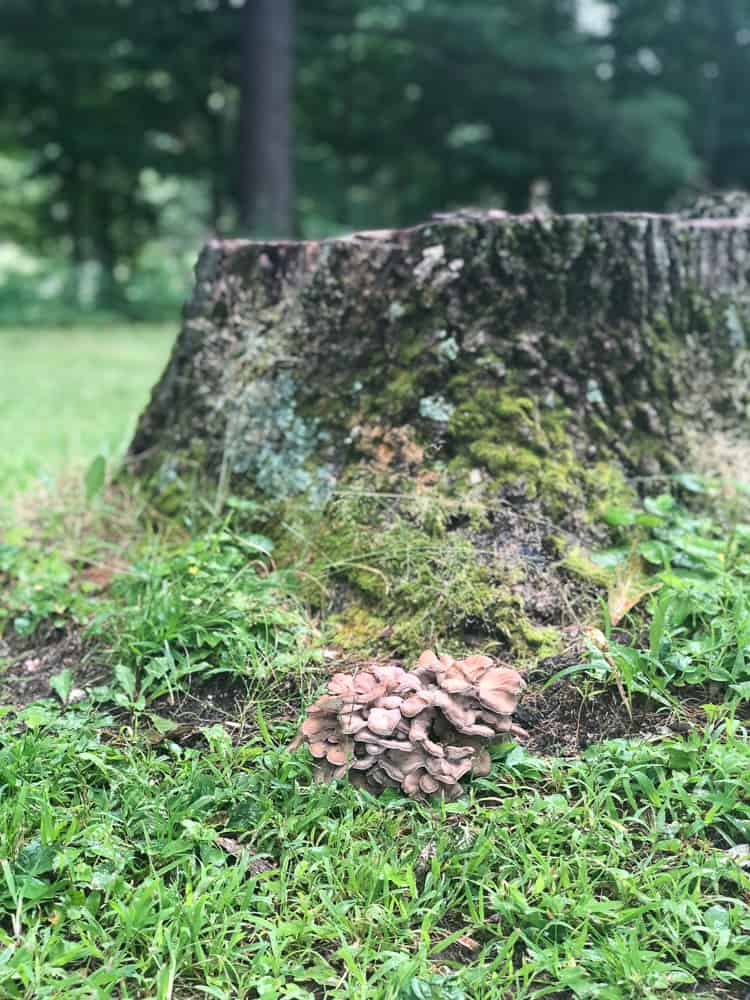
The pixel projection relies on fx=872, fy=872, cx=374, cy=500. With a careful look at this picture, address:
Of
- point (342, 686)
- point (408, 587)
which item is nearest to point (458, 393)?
point (408, 587)

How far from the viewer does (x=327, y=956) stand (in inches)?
58.7

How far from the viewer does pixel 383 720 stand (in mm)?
1695

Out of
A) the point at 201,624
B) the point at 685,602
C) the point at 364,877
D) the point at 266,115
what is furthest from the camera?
the point at 266,115

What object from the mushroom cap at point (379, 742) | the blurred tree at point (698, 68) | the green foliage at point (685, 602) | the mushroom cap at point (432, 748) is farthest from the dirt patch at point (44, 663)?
the blurred tree at point (698, 68)

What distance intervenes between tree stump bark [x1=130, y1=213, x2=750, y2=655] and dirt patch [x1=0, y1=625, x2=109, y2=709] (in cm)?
61

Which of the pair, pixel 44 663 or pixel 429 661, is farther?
pixel 44 663

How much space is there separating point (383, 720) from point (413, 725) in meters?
0.06

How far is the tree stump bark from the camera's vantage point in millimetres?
2299


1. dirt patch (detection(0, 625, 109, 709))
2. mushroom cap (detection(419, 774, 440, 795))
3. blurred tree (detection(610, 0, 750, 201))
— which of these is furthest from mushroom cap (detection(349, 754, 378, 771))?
blurred tree (detection(610, 0, 750, 201))

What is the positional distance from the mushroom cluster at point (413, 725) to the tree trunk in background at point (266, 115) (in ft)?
37.3

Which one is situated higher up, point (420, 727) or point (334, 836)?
point (420, 727)

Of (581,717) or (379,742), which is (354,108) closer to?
(581,717)

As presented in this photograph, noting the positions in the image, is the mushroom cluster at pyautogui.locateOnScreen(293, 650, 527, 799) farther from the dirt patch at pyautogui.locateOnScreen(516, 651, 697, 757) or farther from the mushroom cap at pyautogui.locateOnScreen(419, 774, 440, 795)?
the dirt patch at pyautogui.locateOnScreen(516, 651, 697, 757)

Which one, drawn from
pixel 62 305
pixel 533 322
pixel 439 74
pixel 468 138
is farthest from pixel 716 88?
pixel 533 322
